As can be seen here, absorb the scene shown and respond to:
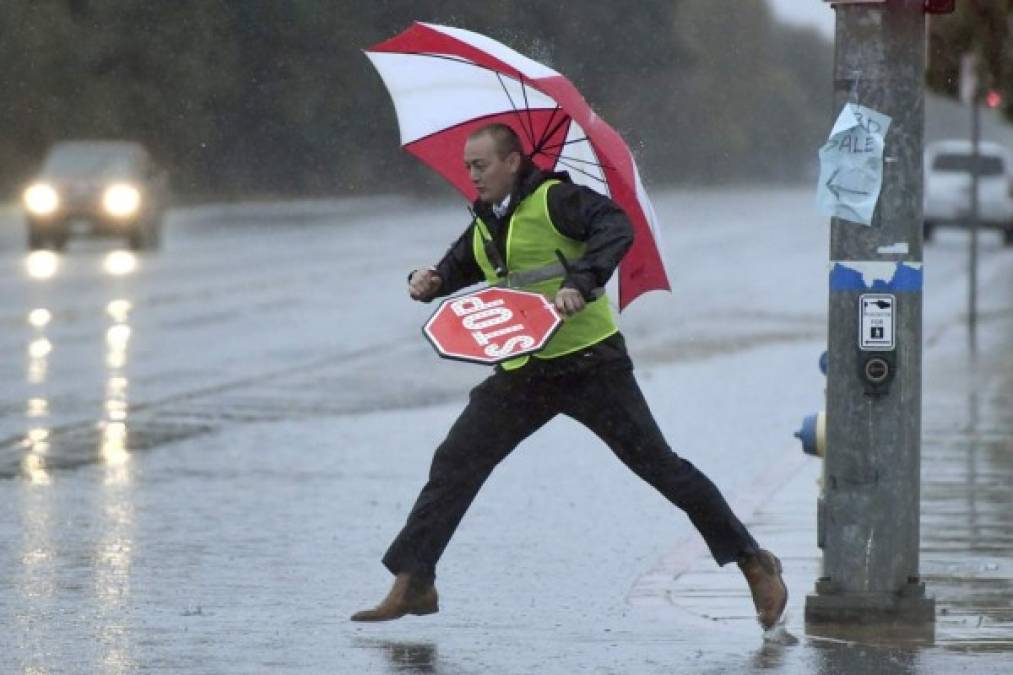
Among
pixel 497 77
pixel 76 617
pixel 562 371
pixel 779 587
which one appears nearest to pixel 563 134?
pixel 497 77

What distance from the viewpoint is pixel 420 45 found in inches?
307

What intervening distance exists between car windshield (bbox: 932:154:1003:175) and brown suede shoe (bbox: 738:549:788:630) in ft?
120

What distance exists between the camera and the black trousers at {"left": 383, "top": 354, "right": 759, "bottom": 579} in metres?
7.46

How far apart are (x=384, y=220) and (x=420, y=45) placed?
4106 centimetres

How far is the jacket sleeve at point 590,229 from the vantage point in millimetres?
7133

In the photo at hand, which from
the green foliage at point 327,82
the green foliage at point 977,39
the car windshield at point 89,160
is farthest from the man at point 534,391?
the car windshield at point 89,160

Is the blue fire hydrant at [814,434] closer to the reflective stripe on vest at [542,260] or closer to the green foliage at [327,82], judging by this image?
the reflective stripe on vest at [542,260]

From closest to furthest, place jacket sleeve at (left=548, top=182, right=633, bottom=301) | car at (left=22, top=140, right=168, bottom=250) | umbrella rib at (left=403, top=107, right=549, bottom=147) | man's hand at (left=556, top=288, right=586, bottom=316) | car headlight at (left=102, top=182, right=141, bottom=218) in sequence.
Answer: man's hand at (left=556, top=288, right=586, bottom=316), jacket sleeve at (left=548, top=182, right=633, bottom=301), umbrella rib at (left=403, top=107, right=549, bottom=147), car at (left=22, top=140, right=168, bottom=250), car headlight at (left=102, top=182, right=141, bottom=218)

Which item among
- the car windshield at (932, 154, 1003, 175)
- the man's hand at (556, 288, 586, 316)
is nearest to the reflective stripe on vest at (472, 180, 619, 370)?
the man's hand at (556, 288, 586, 316)

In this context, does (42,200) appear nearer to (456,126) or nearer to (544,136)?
(456,126)

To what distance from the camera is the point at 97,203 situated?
3584cm

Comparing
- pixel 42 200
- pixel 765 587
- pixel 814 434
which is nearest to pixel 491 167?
pixel 765 587

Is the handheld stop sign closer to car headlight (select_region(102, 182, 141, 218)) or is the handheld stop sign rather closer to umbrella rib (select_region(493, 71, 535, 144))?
umbrella rib (select_region(493, 71, 535, 144))

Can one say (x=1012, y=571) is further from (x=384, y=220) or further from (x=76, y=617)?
(x=384, y=220)
